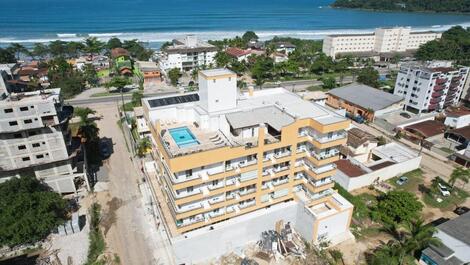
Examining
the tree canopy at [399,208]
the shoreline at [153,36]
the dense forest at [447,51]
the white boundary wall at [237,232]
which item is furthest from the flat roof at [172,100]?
the shoreline at [153,36]

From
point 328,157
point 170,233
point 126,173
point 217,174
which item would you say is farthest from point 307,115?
point 126,173

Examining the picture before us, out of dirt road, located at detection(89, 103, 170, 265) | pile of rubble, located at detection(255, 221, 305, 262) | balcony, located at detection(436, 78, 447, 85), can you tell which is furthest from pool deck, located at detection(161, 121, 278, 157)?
balcony, located at detection(436, 78, 447, 85)

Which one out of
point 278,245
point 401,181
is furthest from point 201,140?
point 401,181

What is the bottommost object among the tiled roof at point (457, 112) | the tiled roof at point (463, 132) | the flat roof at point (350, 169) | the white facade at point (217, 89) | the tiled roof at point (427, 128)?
the flat roof at point (350, 169)

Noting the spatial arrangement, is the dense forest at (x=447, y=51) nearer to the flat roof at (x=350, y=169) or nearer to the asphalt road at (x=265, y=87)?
the asphalt road at (x=265, y=87)

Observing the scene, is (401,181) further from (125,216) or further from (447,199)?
(125,216)

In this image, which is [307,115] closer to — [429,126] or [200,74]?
[200,74]
